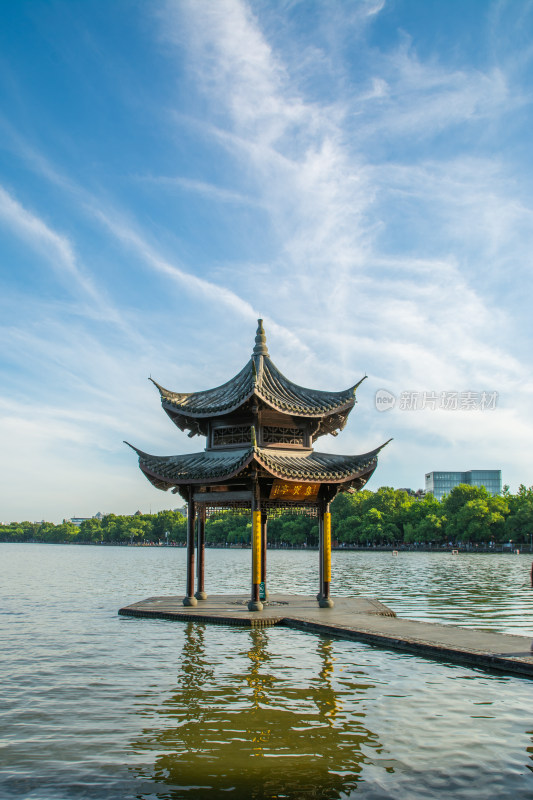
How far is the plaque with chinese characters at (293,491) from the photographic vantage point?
66.7 feet

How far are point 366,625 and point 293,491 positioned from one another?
4.98 meters

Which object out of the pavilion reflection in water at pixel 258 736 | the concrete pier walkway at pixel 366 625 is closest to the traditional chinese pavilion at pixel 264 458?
the concrete pier walkway at pixel 366 625

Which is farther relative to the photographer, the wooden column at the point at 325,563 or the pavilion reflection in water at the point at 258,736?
the wooden column at the point at 325,563

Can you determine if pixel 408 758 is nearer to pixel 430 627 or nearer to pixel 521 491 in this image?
pixel 430 627

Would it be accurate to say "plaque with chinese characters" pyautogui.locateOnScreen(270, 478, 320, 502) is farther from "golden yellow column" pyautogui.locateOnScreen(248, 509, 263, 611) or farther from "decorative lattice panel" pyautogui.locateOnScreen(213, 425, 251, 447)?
"decorative lattice panel" pyautogui.locateOnScreen(213, 425, 251, 447)

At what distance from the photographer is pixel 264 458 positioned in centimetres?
1903

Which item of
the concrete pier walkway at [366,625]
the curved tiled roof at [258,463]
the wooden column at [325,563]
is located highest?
the curved tiled roof at [258,463]

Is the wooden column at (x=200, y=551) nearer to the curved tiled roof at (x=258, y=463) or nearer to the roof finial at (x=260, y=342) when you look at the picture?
the curved tiled roof at (x=258, y=463)

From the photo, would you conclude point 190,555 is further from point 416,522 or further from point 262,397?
point 416,522

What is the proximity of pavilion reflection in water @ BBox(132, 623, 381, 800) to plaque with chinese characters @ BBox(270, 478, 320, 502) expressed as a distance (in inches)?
284

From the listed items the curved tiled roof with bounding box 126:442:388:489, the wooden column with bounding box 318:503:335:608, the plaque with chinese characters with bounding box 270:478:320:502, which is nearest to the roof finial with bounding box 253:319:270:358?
the curved tiled roof with bounding box 126:442:388:489

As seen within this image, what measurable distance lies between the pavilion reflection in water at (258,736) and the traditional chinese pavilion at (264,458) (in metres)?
7.07

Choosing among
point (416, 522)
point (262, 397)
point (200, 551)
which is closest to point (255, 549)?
point (200, 551)

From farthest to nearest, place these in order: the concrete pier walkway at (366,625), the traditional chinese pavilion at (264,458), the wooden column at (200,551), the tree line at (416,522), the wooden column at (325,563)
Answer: the tree line at (416,522), the wooden column at (200,551), the wooden column at (325,563), the traditional chinese pavilion at (264,458), the concrete pier walkway at (366,625)
